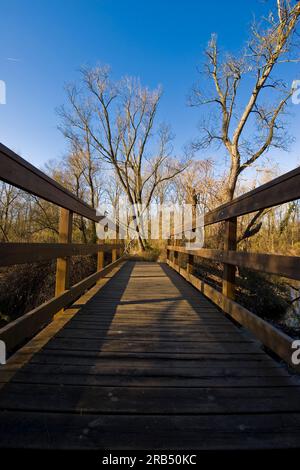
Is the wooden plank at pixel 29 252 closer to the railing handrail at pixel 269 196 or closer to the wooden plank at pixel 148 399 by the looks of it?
the wooden plank at pixel 148 399

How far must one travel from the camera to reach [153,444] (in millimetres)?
962

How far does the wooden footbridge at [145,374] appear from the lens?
1.01m

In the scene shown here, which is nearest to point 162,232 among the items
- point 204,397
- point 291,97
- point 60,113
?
point 60,113

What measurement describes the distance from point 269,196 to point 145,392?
132cm

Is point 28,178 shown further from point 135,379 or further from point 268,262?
point 268,262

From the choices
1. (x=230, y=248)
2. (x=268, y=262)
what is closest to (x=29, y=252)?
(x=268, y=262)

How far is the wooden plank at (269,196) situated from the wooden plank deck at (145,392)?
38.0 inches

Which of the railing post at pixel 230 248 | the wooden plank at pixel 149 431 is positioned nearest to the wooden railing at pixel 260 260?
the railing post at pixel 230 248

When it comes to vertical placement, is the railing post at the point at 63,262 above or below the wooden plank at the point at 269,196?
below

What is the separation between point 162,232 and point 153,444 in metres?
18.3

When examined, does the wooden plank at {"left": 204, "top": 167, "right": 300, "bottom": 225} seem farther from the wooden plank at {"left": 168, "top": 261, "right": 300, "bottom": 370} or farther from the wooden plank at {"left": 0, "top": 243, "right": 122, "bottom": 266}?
the wooden plank at {"left": 0, "top": 243, "right": 122, "bottom": 266}

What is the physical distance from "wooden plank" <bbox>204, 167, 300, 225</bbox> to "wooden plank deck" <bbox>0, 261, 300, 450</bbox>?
3.17ft

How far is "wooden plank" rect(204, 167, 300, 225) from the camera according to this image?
4.68 ft

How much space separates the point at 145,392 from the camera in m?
1.27
